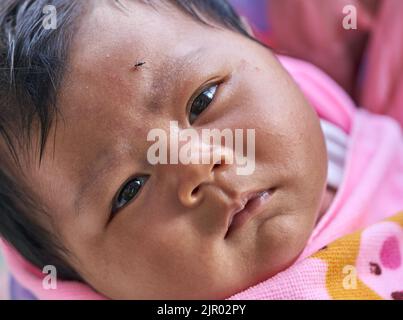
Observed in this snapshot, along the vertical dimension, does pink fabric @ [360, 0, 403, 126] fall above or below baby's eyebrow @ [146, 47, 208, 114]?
below

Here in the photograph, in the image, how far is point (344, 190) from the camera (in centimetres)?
86

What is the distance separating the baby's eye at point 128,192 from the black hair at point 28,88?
3.8 inches

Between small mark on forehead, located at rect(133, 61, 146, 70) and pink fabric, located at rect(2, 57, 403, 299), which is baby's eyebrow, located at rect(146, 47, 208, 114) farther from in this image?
pink fabric, located at rect(2, 57, 403, 299)

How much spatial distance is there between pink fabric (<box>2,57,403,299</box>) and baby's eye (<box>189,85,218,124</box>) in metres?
0.22

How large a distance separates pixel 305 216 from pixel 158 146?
20 cm

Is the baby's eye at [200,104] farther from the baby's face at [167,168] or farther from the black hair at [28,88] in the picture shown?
the black hair at [28,88]

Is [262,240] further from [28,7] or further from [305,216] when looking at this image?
[28,7]

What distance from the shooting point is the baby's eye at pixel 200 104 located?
2.39 feet

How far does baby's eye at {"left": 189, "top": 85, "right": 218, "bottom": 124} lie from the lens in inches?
28.6

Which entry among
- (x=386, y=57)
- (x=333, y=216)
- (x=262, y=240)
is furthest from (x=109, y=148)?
(x=386, y=57)

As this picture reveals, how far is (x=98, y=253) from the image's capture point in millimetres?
755

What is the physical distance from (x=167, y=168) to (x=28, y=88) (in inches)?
7.3

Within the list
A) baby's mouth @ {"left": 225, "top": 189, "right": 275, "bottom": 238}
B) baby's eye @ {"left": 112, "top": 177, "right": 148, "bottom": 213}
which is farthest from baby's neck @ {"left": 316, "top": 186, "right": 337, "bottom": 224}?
baby's eye @ {"left": 112, "top": 177, "right": 148, "bottom": 213}

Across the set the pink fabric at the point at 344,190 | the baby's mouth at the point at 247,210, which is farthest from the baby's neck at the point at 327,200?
the baby's mouth at the point at 247,210
